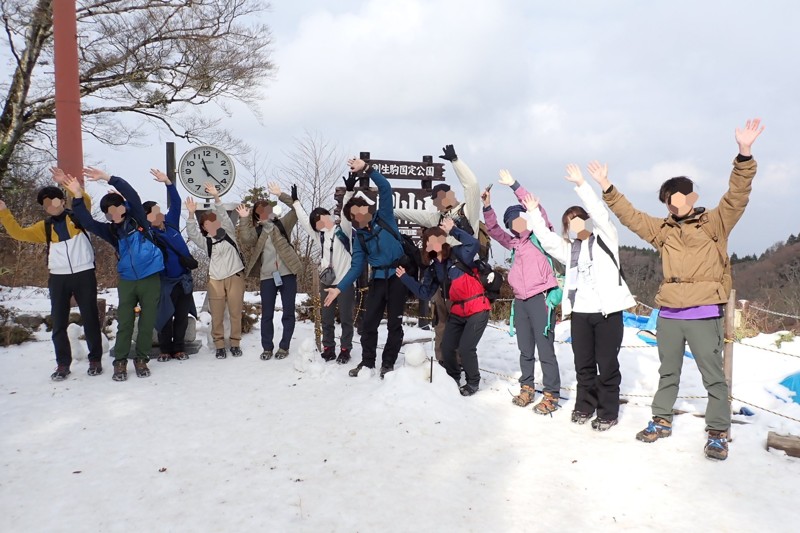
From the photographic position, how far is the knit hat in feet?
16.3

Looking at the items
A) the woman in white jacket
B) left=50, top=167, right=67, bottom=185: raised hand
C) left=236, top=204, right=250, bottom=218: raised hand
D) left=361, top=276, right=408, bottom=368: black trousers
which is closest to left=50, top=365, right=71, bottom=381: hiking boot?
left=50, top=167, right=67, bottom=185: raised hand

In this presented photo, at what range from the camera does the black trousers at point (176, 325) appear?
6458mm

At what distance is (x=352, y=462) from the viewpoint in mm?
3674

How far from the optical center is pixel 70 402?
4852 millimetres

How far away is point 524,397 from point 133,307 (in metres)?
4.22

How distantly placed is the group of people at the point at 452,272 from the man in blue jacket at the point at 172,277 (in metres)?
0.02

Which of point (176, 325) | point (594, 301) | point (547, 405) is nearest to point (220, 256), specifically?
point (176, 325)

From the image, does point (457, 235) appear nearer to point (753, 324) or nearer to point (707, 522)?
point (707, 522)

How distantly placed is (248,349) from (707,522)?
18.7 feet

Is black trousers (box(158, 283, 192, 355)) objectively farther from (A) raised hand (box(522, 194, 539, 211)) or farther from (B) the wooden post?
(B) the wooden post

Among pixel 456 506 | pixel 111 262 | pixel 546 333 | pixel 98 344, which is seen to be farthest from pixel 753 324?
pixel 111 262

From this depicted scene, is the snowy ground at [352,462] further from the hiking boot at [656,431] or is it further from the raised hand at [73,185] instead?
the raised hand at [73,185]

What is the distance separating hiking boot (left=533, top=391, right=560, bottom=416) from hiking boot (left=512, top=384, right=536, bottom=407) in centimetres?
12

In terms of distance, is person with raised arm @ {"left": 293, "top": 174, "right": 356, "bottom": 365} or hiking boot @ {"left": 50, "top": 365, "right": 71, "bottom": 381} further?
person with raised arm @ {"left": 293, "top": 174, "right": 356, "bottom": 365}
